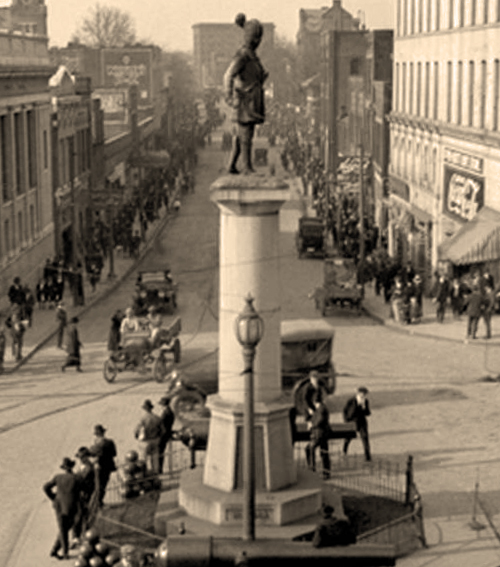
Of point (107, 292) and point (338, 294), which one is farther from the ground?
point (338, 294)

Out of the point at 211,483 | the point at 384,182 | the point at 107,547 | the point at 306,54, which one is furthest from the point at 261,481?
the point at 306,54

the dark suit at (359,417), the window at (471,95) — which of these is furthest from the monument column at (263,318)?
the window at (471,95)

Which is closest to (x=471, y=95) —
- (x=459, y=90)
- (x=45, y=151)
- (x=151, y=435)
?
(x=459, y=90)

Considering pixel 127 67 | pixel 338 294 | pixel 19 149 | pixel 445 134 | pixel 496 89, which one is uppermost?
pixel 127 67

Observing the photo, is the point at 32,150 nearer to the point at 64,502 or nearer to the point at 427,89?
the point at 427,89

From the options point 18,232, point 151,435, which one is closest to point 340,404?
point 151,435

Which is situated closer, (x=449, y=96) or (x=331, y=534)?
(x=331, y=534)

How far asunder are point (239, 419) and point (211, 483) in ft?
3.70

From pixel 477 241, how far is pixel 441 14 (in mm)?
14197

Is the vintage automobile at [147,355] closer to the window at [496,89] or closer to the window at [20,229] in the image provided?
the window at [496,89]

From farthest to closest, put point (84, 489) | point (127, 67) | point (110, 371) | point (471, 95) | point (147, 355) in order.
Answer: point (127, 67)
point (471, 95)
point (147, 355)
point (110, 371)
point (84, 489)

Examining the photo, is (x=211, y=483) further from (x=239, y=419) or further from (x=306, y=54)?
(x=306, y=54)

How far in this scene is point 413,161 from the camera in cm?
5603

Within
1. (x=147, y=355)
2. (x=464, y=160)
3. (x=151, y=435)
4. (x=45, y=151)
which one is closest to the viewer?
(x=151, y=435)
